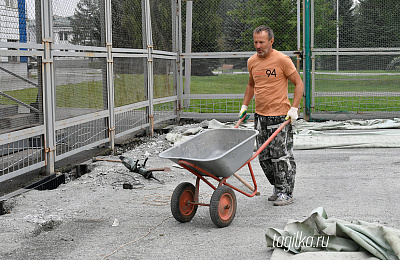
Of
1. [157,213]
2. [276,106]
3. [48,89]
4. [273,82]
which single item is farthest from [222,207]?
[48,89]

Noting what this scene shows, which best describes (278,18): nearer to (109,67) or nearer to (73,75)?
(109,67)

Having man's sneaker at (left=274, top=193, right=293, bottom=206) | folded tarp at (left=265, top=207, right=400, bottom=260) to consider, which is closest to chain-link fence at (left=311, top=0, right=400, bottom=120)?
man's sneaker at (left=274, top=193, right=293, bottom=206)

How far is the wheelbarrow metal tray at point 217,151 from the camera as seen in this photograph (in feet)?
15.3

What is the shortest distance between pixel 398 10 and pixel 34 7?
8.69m

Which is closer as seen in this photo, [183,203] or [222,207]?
[222,207]

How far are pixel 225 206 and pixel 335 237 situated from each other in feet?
3.93

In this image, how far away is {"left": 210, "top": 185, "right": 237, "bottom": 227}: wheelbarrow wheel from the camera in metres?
4.70

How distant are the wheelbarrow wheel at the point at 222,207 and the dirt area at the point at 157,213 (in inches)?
3.7

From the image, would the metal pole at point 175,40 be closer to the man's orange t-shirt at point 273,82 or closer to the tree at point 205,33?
the tree at point 205,33

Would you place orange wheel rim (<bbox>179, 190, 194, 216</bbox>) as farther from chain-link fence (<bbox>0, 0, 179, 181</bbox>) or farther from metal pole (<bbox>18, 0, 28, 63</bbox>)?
metal pole (<bbox>18, 0, 28, 63</bbox>)

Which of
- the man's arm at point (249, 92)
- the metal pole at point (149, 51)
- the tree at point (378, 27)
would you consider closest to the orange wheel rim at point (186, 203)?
the man's arm at point (249, 92)

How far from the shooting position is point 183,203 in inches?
198

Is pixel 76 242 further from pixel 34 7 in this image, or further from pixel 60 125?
pixel 34 7

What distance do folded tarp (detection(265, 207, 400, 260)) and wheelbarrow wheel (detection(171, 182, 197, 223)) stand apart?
1.04m
